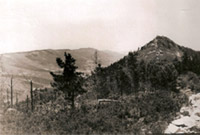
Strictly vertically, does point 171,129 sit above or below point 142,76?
below

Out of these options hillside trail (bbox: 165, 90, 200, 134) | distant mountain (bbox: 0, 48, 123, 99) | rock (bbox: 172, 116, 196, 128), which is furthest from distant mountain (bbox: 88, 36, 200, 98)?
distant mountain (bbox: 0, 48, 123, 99)

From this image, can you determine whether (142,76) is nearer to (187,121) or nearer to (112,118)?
(112,118)

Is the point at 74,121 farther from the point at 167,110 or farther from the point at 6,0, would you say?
the point at 6,0

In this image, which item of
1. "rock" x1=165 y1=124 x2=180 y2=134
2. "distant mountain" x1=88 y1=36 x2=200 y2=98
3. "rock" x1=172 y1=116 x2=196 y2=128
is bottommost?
"rock" x1=165 y1=124 x2=180 y2=134

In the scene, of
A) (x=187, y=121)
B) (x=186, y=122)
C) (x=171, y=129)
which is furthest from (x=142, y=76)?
(x=171, y=129)

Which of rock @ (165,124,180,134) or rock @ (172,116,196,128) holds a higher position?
rock @ (172,116,196,128)

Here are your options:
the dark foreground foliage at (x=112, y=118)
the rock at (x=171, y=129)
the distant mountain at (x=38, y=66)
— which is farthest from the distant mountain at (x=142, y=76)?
the distant mountain at (x=38, y=66)

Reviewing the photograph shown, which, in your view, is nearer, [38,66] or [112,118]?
[112,118]

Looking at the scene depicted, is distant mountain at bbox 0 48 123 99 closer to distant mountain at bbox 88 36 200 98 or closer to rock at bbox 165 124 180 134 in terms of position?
distant mountain at bbox 88 36 200 98

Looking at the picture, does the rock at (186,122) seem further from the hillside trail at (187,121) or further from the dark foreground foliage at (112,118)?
the dark foreground foliage at (112,118)

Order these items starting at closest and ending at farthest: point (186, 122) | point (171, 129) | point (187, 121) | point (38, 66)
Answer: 1. point (171, 129)
2. point (186, 122)
3. point (187, 121)
4. point (38, 66)
